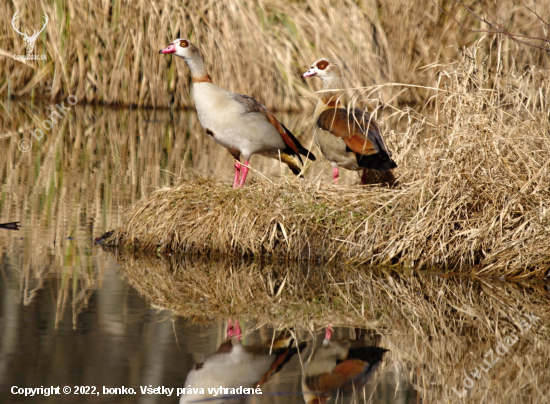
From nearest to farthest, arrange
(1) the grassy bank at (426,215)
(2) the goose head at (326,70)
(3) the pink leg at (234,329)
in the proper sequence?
(3) the pink leg at (234,329)
(1) the grassy bank at (426,215)
(2) the goose head at (326,70)

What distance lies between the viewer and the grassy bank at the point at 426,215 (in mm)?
4984

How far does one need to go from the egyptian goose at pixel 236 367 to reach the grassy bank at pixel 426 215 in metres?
1.55

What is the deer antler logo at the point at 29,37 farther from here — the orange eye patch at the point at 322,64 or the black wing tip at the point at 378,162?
the black wing tip at the point at 378,162

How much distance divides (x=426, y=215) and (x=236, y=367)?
2.27 metres

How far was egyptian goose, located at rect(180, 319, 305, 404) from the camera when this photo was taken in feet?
10.1

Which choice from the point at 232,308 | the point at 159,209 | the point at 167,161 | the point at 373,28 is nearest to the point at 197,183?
the point at 159,209

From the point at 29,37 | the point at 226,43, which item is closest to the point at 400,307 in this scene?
the point at 226,43

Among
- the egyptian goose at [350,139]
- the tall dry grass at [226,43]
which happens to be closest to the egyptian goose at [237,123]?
the egyptian goose at [350,139]

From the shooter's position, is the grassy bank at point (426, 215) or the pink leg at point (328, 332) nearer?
the pink leg at point (328, 332)

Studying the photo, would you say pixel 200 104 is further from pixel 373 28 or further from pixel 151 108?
pixel 373 28

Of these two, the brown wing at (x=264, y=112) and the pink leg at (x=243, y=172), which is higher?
the brown wing at (x=264, y=112)

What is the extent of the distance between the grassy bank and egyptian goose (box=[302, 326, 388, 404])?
154cm

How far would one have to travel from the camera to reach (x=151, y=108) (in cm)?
1495

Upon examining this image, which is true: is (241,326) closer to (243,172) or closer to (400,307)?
(400,307)
